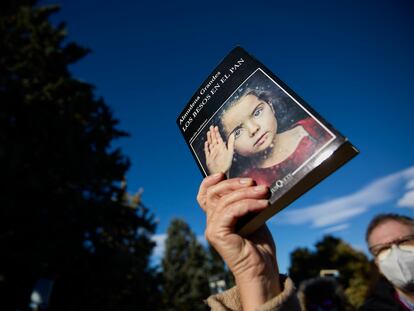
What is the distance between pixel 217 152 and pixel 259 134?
22cm

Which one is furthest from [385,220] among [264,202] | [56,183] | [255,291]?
[56,183]

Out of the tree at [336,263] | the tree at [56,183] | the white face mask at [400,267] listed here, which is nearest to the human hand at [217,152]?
the white face mask at [400,267]

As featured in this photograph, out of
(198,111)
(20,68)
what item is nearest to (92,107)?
(20,68)

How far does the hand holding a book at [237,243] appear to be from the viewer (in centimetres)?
111

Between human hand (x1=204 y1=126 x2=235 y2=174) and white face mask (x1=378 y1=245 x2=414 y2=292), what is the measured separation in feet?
7.60

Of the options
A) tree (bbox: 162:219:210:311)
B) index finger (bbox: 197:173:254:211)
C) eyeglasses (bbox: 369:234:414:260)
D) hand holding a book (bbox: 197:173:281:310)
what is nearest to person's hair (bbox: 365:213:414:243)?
eyeglasses (bbox: 369:234:414:260)

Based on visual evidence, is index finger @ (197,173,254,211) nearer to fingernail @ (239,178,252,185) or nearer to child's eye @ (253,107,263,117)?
fingernail @ (239,178,252,185)

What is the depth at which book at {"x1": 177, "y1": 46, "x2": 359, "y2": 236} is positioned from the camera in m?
0.91

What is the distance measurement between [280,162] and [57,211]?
9303 millimetres

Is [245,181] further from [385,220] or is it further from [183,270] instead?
[183,270]

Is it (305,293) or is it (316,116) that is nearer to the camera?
(316,116)

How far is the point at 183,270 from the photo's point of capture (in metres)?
33.3

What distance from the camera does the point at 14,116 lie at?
955 cm

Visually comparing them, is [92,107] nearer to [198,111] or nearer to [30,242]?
[30,242]
